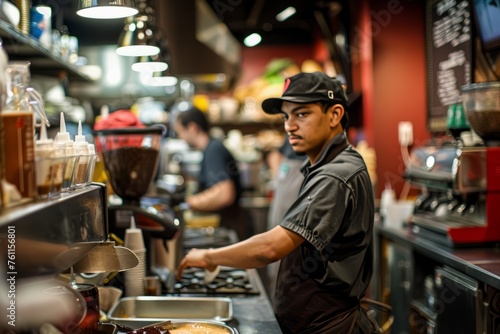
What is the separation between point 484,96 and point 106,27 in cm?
325

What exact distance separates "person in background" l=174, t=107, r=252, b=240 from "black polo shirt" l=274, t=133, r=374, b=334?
301 centimetres

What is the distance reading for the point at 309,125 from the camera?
8.29 feet

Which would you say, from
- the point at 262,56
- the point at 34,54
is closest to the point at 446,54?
the point at 34,54

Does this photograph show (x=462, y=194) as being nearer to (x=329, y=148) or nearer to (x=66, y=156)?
(x=329, y=148)

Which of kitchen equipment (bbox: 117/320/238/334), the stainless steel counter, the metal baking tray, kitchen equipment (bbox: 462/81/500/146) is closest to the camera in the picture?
kitchen equipment (bbox: 117/320/238/334)

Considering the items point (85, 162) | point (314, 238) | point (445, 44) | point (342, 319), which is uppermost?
point (445, 44)

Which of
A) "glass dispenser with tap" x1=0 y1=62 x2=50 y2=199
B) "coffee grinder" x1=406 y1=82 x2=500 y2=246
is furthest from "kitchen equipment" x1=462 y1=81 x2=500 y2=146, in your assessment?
"glass dispenser with tap" x1=0 y1=62 x2=50 y2=199

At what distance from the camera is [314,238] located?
2.26 meters

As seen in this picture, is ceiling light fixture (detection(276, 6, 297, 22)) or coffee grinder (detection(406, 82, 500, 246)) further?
ceiling light fixture (detection(276, 6, 297, 22))

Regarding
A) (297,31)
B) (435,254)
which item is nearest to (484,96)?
(435,254)

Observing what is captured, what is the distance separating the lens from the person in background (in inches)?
215

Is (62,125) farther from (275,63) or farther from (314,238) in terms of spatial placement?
(275,63)

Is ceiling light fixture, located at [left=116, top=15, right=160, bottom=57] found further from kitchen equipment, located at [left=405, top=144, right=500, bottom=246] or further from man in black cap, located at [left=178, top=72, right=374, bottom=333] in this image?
kitchen equipment, located at [left=405, top=144, right=500, bottom=246]

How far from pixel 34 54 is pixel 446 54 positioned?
3074 millimetres
